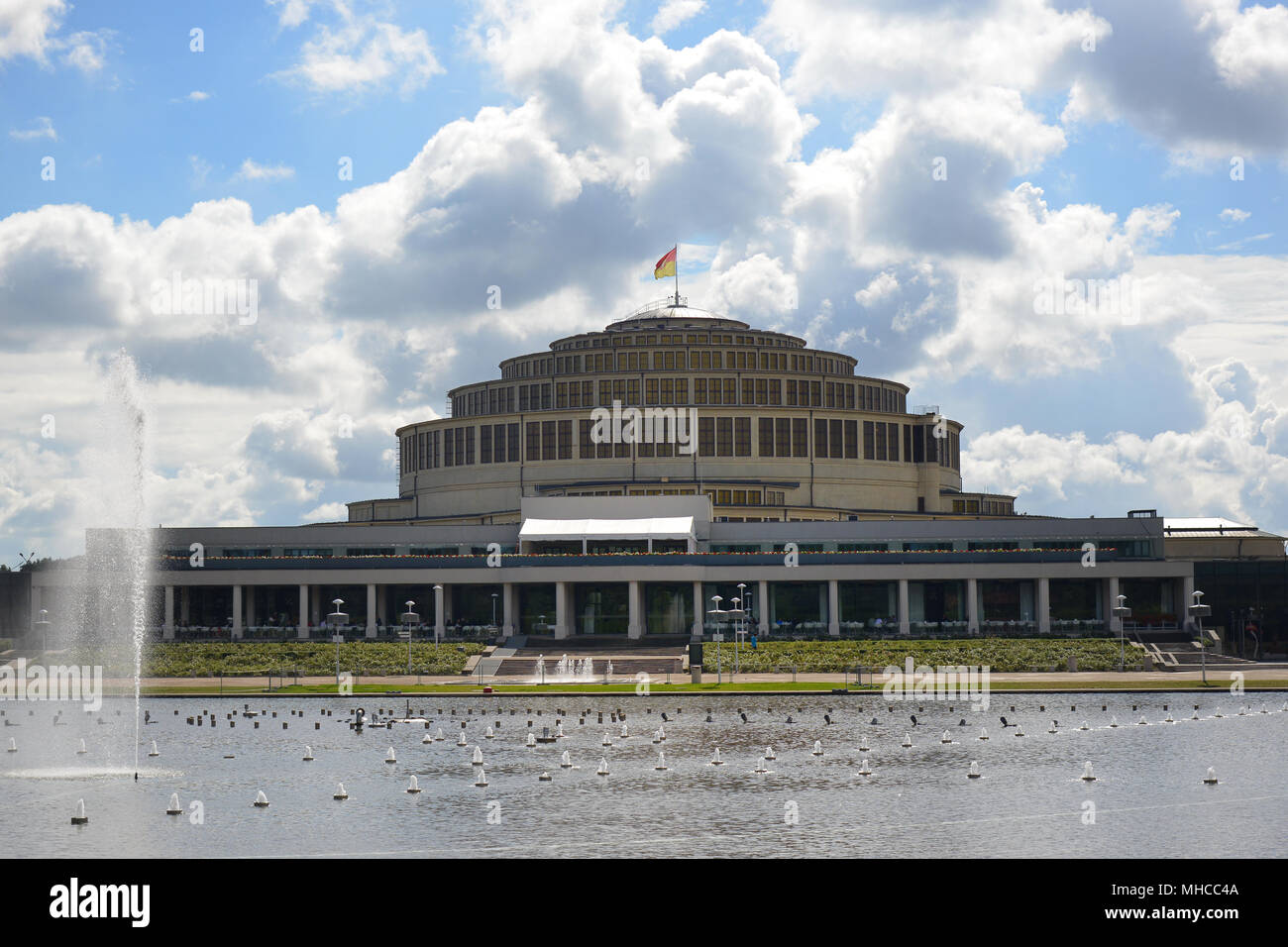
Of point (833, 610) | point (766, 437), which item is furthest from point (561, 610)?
point (766, 437)

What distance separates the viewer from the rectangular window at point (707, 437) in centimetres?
13500

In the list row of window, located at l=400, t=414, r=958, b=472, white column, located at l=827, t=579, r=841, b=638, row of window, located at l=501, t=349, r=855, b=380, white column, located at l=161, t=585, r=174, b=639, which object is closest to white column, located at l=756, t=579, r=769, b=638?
white column, located at l=827, t=579, r=841, b=638

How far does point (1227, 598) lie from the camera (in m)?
109

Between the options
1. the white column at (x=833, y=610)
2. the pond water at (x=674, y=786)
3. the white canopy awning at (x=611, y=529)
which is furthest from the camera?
the white canopy awning at (x=611, y=529)

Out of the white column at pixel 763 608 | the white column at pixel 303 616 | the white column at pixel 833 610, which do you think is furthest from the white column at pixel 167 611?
the white column at pixel 833 610

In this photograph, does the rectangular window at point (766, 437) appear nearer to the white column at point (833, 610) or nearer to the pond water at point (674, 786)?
→ the white column at point (833, 610)

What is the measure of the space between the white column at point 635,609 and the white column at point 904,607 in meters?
19.2

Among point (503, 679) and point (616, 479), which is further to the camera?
point (616, 479)

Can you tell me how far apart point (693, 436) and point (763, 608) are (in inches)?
1123
